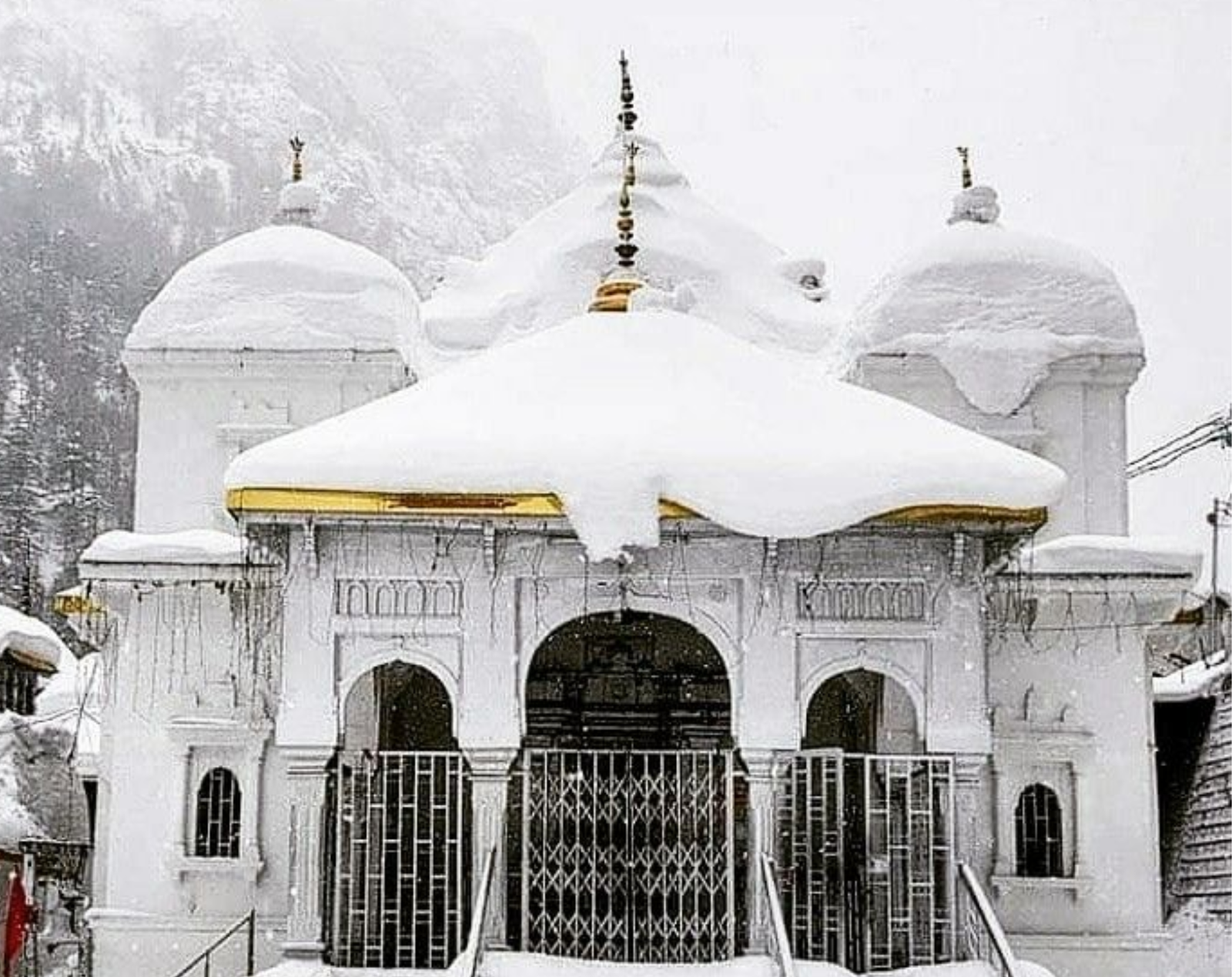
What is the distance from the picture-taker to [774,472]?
502 inches

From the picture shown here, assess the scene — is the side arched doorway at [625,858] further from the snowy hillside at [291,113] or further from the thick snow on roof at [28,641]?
the snowy hillside at [291,113]

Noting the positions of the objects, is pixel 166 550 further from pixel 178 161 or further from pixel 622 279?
pixel 178 161

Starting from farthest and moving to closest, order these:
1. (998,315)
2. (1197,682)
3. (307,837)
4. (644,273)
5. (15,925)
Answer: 1. (1197,682)
2. (15,925)
3. (644,273)
4. (998,315)
5. (307,837)

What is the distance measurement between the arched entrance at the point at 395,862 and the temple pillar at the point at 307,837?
0.50 ft

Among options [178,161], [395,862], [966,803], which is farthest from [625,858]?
[178,161]

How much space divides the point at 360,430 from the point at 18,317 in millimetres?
47291

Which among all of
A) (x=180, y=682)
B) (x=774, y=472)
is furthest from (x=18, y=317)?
(x=774, y=472)

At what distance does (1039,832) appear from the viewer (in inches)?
629

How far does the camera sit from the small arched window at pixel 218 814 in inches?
624

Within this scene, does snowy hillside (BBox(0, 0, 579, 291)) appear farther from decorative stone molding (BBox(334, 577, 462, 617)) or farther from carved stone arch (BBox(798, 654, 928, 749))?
carved stone arch (BBox(798, 654, 928, 749))

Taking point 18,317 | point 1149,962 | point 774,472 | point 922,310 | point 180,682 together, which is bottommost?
point 1149,962

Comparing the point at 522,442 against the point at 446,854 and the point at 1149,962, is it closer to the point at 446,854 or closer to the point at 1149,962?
the point at 446,854

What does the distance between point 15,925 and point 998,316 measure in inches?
419

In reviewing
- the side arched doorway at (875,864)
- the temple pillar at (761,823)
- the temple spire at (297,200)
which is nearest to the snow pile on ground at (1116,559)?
the side arched doorway at (875,864)
